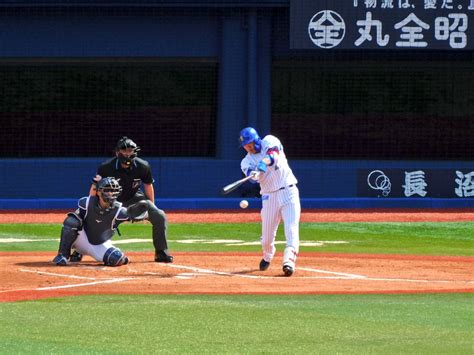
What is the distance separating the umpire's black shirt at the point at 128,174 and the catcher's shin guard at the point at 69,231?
667mm

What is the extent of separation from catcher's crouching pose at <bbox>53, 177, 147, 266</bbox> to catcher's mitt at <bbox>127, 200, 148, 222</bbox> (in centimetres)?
1

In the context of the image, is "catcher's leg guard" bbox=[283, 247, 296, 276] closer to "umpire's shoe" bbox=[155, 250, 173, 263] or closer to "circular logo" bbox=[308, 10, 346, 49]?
"umpire's shoe" bbox=[155, 250, 173, 263]

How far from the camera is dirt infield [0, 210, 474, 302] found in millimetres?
12641

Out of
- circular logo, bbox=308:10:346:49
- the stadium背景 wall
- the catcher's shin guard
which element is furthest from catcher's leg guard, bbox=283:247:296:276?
circular logo, bbox=308:10:346:49

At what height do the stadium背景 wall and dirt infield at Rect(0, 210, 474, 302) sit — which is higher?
the stadium背景 wall

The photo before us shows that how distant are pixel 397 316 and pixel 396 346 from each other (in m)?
1.73

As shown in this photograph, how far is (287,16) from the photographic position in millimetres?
26703

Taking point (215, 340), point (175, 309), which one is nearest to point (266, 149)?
point (175, 309)

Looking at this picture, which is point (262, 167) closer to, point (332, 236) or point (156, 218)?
point (156, 218)

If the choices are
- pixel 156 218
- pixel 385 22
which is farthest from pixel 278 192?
pixel 385 22

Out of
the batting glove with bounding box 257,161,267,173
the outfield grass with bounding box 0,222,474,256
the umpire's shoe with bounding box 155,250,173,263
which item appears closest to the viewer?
the batting glove with bounding box 257,161,267,173

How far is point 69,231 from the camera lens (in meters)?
14.7

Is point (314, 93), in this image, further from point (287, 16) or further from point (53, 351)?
point (53, 351)

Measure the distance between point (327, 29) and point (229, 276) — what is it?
42.2 feet
